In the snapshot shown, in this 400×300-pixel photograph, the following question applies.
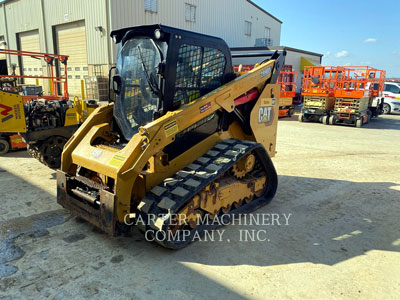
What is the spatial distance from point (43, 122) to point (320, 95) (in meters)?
12.8

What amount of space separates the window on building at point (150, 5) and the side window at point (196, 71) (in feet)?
50.8

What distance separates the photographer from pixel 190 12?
21406 millimetres

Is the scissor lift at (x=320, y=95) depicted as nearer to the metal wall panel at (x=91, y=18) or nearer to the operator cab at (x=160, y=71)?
the metal wall panel at (x=91, y=18)

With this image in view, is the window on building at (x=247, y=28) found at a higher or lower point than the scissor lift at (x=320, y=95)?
higher

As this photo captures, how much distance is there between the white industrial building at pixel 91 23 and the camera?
1731 centimetres

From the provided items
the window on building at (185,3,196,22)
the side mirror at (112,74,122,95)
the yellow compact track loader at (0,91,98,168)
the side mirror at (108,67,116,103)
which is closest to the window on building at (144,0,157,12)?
the window on building at (185,3,196,22)

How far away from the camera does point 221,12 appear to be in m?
24.3

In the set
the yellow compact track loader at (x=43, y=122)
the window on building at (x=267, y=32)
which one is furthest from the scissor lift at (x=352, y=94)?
the window on building at (x=267, y=32)

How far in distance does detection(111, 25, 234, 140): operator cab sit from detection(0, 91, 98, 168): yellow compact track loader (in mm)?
3052

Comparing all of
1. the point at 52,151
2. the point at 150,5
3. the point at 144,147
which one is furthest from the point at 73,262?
the point at 150,5

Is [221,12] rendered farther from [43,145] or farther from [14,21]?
[43,145]

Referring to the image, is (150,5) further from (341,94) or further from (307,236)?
(307,236)

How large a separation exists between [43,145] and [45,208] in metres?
2.37

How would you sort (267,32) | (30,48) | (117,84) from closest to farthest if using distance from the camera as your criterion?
(117,84) → (30,48) → (267,32)
